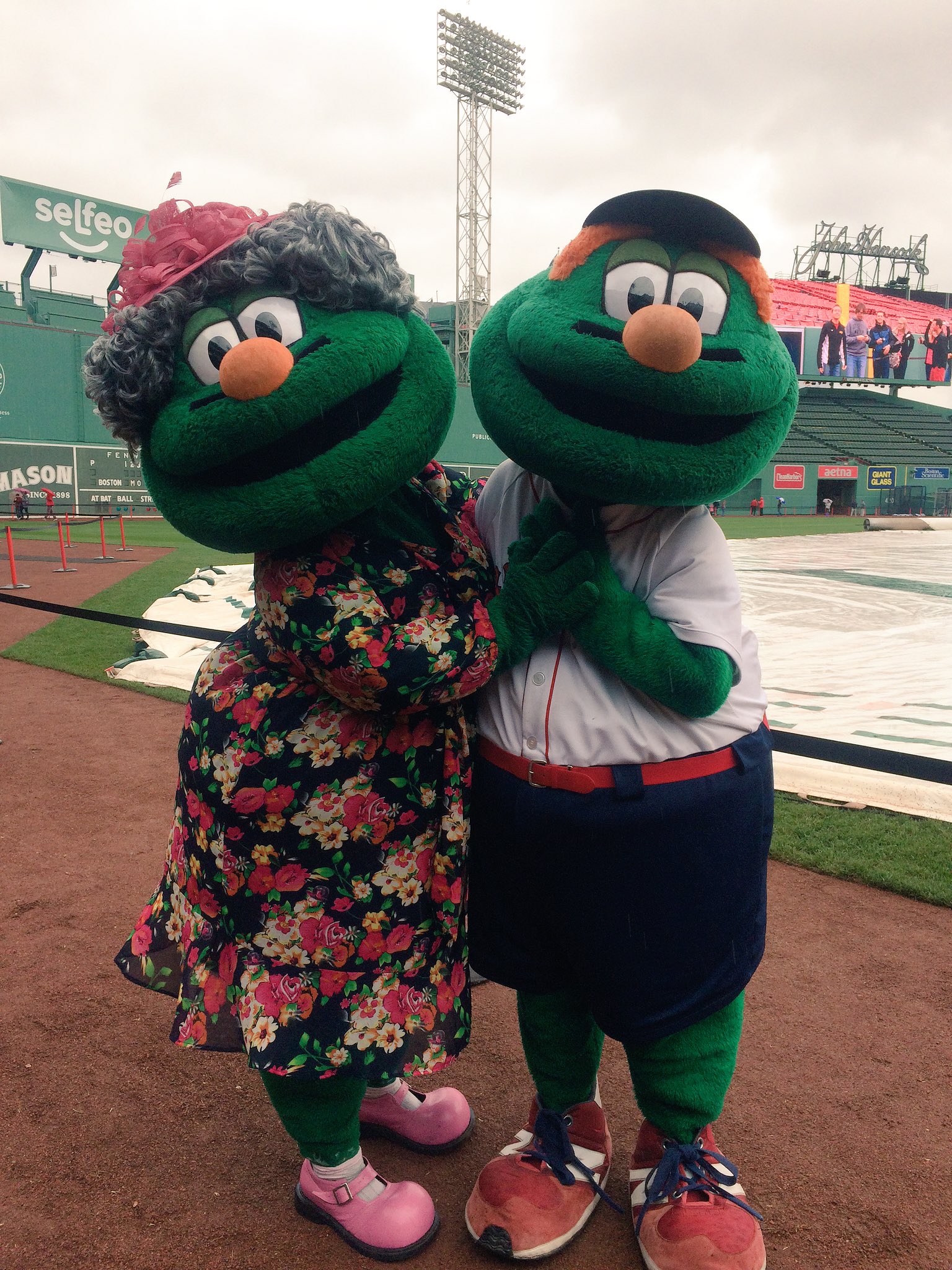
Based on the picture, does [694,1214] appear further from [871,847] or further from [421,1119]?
[871,847]

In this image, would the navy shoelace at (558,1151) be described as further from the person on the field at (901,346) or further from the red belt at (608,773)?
the person on the field at (901,346)

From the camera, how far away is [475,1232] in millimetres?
1703

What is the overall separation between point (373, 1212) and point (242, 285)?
168 centimetres

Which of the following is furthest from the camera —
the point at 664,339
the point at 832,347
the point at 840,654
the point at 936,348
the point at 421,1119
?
the point at 936,348

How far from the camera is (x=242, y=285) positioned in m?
1.48

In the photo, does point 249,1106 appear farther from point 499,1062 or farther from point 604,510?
point 604,510

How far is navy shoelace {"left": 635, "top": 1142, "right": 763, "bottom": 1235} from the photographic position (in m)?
1.65

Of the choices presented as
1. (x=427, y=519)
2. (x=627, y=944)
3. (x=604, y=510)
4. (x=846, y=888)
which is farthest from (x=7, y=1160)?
(x=846, y=888)

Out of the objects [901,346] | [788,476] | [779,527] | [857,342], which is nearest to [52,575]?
[779,527]

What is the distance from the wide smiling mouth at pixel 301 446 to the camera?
1.45 m

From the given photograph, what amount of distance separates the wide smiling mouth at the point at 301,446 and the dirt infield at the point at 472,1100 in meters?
1.42

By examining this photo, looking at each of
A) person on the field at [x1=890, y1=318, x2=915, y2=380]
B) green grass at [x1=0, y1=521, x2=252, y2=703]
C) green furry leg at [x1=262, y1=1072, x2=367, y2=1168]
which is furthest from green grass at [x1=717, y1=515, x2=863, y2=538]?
green furry leg at [x1=262, y1=1072, x2=367, y2=1168]

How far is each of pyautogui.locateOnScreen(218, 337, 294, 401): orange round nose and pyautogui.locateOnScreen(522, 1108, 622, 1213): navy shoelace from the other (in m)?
1.46

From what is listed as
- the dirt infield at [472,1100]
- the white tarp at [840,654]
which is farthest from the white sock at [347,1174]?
the white tarp at [840,654]
